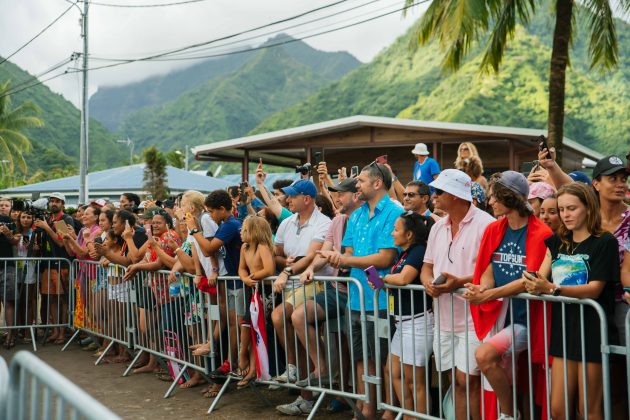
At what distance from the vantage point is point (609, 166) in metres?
4.62

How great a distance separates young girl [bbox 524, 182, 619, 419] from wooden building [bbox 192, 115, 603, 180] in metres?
13.3

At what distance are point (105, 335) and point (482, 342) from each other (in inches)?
249

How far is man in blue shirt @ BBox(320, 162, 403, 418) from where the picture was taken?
5781mm

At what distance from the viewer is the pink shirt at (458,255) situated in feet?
16.7

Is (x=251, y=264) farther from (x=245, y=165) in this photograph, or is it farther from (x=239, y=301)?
(x=245, y=165)

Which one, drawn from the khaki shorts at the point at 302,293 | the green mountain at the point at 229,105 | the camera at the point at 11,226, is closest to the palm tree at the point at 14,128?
the camera at the point at 11,226

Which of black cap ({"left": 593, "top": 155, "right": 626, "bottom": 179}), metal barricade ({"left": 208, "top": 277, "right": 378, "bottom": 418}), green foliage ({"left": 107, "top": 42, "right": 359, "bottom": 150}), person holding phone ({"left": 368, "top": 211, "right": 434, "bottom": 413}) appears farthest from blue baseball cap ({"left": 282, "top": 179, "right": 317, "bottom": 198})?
green foliage ({"left": 107, "top": 42, "right": 359, "bottom": 150})

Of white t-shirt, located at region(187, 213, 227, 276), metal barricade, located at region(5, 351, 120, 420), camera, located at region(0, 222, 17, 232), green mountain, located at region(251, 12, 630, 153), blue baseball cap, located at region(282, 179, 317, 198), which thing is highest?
green mountain, located at region(251, 12, 630, 153)

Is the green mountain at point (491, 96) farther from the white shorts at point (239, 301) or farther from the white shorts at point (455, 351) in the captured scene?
the white shorts at point (455, 351)

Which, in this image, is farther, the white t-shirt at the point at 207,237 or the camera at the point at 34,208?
the camera at the point at 34,208

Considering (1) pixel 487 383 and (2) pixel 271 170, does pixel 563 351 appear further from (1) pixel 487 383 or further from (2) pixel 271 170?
(2) pixel 271 170

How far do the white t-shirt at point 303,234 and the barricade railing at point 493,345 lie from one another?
118 centimetres

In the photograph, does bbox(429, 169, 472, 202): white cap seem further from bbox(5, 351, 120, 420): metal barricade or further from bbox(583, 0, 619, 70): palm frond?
bbox(583, 0, 619, 70): palm frond

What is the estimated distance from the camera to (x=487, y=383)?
480 cm
